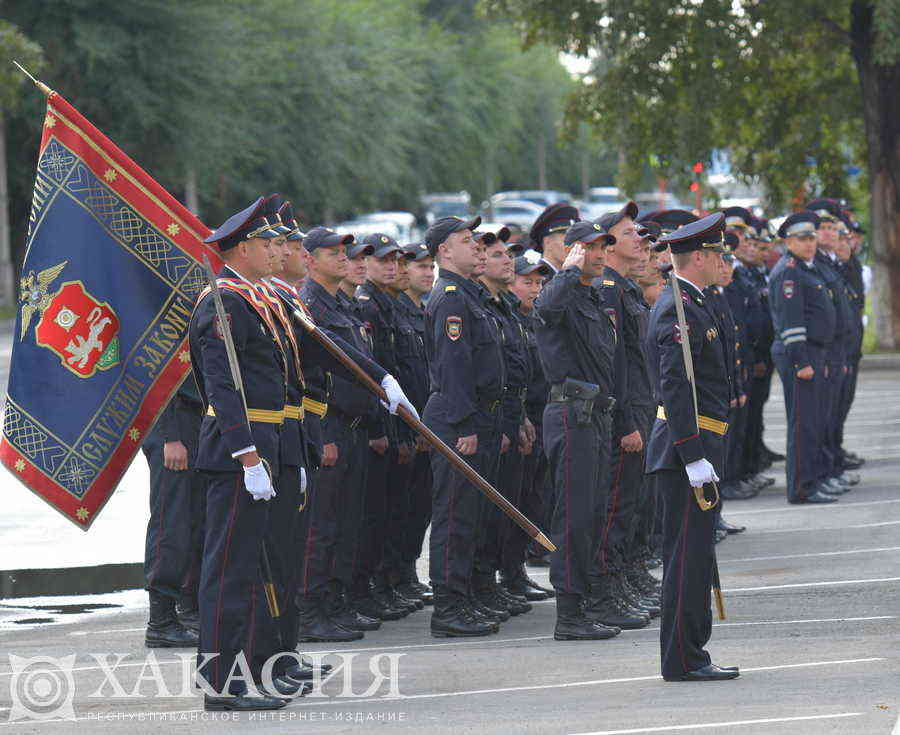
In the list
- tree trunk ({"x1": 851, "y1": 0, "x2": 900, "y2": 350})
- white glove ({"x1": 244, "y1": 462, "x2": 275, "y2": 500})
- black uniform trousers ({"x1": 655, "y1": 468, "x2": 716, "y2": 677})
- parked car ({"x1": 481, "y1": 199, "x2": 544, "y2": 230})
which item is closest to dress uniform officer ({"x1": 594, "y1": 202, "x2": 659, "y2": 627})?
black uniform trousers ({"x1": 655, "y1": 468, "x2": 716, "y2": 677})

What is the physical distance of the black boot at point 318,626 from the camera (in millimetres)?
8508

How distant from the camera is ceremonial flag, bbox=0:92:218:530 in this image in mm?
7641

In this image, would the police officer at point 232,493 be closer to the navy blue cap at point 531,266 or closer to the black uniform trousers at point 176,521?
the black uniform trousers at point 176,521

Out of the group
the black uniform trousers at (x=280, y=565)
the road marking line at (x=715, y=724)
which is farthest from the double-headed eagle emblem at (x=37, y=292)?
the road marking line at (x=715, y=724)

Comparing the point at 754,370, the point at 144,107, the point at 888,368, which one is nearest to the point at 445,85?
the point at 144,107

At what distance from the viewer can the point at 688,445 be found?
7.12 metres

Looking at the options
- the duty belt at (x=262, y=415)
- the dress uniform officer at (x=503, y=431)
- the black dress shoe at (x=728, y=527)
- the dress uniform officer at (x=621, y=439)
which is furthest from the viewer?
the black dress shoe at (x=728, y=527)

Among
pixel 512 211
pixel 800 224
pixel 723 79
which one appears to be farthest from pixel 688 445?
pixel 512 211

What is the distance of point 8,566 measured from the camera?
1038cm

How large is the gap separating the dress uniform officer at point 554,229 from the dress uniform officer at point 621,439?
0.75 meters

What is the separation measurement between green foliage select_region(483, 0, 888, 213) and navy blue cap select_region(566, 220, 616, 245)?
12.9 metres

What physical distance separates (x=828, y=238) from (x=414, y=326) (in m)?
4.97

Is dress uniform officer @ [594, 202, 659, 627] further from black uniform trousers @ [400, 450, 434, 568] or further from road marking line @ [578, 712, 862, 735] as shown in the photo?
road marking line @ [578, 712, 862, 735]

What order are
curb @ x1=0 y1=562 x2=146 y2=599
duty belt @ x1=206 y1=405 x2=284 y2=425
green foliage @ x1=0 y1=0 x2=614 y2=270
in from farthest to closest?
green foliage @ x1=0 y1=0 x2=614 y2=270 → curb @ x1=0 y1=562 x2=146 y2=599 → duty belt @ x1=206 y1=405 x2=284 y2=425
